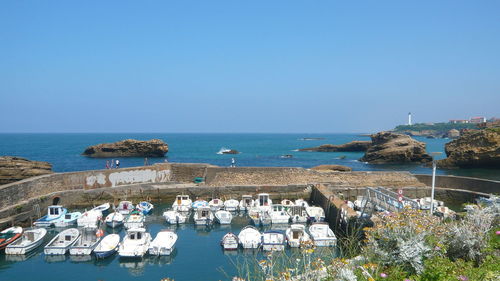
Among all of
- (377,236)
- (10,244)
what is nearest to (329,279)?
(377,236)

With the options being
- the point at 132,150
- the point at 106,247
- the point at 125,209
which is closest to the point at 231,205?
the point at 125,209

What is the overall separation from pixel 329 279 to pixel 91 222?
1757 cm

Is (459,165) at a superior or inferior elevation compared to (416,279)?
inferior

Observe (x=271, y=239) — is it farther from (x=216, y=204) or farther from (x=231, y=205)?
(x=216, y=204)

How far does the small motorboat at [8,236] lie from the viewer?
1564cm

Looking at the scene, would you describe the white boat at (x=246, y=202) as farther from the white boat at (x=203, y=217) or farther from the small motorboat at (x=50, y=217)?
the small motorboat at (x=50, y=217)

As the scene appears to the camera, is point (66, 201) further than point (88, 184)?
No

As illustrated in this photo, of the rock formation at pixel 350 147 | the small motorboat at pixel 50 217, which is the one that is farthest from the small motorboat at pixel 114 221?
the rock formation at pixel 350 147

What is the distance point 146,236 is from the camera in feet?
52.4

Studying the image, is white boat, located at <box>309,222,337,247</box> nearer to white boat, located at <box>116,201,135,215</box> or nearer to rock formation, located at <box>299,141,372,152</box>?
white boat, located at <box>116,201,135,215</box>

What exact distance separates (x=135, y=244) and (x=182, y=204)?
7528 mm

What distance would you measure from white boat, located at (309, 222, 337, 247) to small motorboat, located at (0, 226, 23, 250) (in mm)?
13954

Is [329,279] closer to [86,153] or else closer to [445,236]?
[445,236]

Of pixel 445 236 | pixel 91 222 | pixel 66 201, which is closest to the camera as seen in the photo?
pixel 445 236
